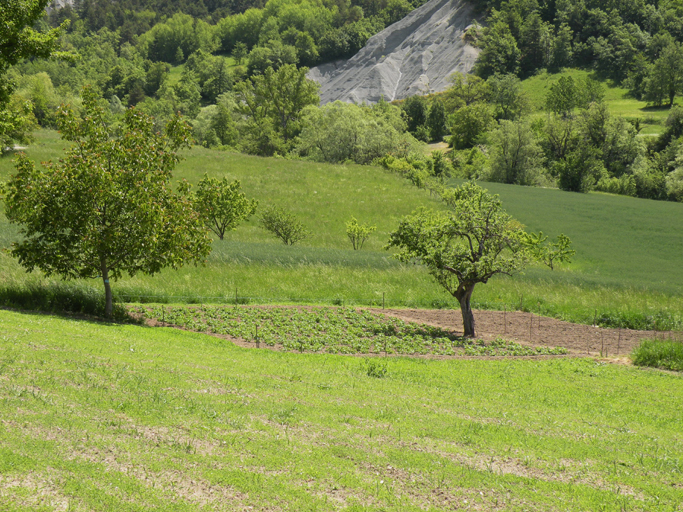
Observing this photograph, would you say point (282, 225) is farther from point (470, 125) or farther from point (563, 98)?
point (563, 98)

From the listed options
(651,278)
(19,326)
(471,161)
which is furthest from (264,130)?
(19,326)

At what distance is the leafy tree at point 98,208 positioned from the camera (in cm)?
2195

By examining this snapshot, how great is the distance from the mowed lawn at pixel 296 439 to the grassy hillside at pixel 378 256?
52.2 feet

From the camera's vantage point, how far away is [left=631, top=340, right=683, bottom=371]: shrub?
2206 centimetres

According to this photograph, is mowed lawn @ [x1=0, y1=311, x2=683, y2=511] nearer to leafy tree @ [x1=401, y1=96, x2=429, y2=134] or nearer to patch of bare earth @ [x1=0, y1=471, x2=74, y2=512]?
patch of bare earth @ [x1=0, y1=471, x2=74, y2=512]

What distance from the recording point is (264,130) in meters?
112

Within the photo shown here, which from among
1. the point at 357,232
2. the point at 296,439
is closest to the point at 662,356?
the point at 296,439

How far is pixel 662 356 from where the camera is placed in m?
22.5

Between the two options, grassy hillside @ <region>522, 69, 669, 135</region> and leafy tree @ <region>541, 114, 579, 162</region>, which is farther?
grassy hillside @ <region>522, 69, 669, 135</region>

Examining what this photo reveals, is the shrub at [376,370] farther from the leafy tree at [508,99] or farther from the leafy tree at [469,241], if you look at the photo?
the leafy tree at [508,99]

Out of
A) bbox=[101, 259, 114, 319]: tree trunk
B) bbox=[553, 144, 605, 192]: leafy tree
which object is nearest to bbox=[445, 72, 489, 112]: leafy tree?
bbox=[553, 144, 605, 192]: leafy tree

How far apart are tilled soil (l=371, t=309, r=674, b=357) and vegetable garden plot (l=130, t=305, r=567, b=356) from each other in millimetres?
1638

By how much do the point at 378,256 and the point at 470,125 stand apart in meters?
103

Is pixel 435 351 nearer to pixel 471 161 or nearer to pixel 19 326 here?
pixel 19 326
